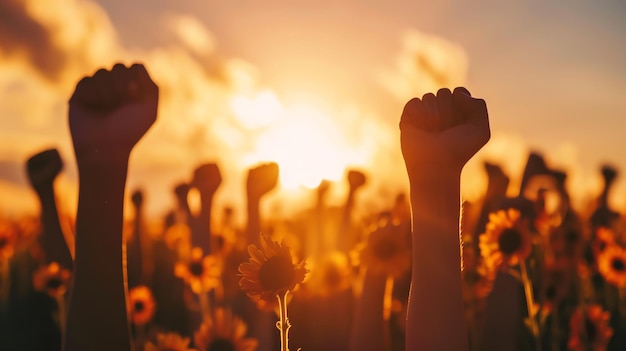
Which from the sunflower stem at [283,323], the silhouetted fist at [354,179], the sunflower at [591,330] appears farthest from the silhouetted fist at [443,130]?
the silhouetted fist at [354,179]

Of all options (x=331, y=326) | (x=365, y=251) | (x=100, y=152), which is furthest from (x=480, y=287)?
(x=100, y=152)

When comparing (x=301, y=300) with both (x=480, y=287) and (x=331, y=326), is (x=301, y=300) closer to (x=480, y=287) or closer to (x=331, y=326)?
(x=331, y=326)

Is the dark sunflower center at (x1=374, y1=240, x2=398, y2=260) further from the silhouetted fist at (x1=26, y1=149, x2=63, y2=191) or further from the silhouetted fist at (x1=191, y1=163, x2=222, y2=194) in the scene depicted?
the silhouetted fist at (x1=26, y1=149, x2=63, y2=191)

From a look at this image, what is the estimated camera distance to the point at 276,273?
10.6 ft

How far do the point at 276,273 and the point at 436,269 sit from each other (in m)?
0.88

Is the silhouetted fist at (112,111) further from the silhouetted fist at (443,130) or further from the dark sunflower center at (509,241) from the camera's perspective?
the dark sunflower center at (509,241)

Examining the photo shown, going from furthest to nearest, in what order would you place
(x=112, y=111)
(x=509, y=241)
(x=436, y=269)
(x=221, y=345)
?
(x=509, y=241) < (x=221, y=345) < (x=112, y=111) < (x=436, y=269)

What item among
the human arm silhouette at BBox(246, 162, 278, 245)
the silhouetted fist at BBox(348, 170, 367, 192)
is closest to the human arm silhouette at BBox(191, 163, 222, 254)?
the human arm silhouette at BBox(246, 162, 278, 245)

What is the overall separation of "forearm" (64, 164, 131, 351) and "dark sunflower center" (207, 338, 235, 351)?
0.83 m

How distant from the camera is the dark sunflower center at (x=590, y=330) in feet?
19.0

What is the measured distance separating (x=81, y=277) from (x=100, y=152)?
2.55 feet

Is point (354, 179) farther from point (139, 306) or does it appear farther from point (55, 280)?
point (55, 280)

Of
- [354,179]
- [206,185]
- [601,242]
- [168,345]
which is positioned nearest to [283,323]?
[168,345]

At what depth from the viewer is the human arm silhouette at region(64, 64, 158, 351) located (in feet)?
13.1
